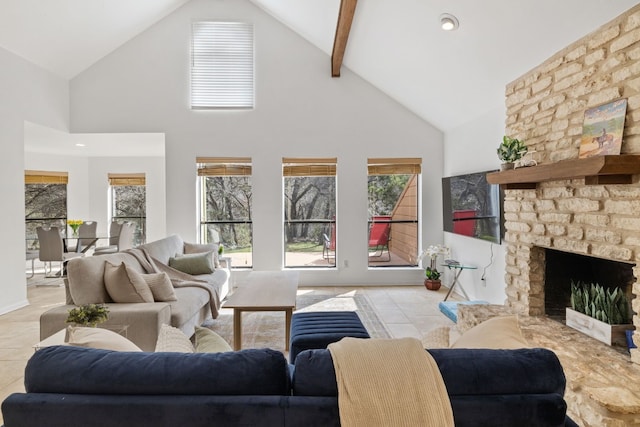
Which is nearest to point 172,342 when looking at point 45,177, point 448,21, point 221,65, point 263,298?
point 263,298

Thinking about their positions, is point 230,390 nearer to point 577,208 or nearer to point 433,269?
point 577,208

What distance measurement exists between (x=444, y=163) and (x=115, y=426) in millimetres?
5670

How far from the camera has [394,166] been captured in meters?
6.06

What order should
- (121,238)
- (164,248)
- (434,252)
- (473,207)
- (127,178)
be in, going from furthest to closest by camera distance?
1. (127,178)
2. (121,238)
3. (434,252)
4. (473,207)
5. (164,248)

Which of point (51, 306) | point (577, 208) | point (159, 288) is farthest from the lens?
point (51, 306)

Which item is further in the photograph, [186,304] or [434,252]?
[434,252]

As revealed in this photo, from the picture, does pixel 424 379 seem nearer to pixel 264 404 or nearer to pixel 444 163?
pixel 264 404

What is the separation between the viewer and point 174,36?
5797 mm

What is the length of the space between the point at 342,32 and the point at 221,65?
217 centimetres

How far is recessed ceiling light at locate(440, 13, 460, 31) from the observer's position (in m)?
3.44

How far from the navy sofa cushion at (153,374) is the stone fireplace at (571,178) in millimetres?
2296

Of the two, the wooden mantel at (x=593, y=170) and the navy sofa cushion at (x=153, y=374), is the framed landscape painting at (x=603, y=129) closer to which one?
the wooden mantel at (x=593, y=170)

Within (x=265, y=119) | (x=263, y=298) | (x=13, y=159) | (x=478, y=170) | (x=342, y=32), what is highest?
(x=342, y=32)

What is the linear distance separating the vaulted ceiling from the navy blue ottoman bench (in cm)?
262
